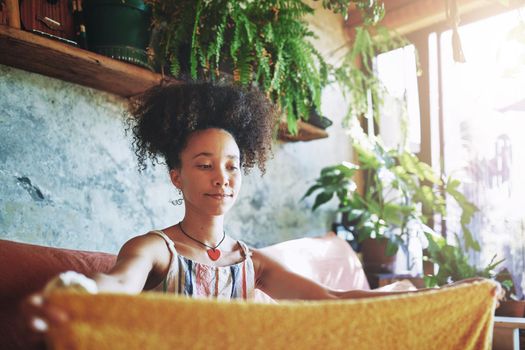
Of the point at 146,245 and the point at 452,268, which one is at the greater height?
the point at 146,245

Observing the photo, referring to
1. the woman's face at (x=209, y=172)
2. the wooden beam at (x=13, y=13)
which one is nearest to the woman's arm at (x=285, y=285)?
the woman's face at (x=209, y=172)

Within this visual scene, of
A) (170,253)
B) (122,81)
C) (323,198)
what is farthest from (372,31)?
(170,253)

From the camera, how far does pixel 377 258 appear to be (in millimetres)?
3305

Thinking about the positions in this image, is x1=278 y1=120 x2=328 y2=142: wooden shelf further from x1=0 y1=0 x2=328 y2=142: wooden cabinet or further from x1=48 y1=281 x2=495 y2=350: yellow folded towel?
x1=48 y1=281 x2=495 y2=350: yellow folded towel

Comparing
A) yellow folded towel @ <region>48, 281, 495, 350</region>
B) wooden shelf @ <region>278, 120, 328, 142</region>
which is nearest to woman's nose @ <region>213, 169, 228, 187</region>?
yellow folded towel @ <region>48, 281, 495, 350</region>

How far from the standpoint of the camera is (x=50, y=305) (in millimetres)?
651

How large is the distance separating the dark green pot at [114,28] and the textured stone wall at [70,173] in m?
0.26

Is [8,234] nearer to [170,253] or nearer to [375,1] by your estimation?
[170,253]

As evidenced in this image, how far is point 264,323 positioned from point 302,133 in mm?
2319

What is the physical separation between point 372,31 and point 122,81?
2138 millimetres

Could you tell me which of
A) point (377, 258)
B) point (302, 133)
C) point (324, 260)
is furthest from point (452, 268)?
point (302, 133)

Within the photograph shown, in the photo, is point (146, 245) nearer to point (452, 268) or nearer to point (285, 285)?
point (285, 285)

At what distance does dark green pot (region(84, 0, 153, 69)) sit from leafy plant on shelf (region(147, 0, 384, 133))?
5.3 inches

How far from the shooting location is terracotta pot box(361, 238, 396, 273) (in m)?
3.29
